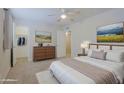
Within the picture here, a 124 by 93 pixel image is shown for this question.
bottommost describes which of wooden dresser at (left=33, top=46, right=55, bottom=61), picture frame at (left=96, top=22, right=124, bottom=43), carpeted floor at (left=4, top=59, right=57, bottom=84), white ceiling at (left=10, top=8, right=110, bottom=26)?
carpeted floor at (left=4, top=59, right=57, bottom=84)

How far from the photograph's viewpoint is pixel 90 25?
17.4 feet

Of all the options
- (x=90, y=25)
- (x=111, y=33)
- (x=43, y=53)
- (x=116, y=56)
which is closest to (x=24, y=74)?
(x=43, y=53)

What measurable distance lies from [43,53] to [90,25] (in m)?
3.19

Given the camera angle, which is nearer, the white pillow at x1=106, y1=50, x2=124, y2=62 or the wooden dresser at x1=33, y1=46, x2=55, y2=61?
the white pillow at x1=106, y1=50, x2=124, y2=62

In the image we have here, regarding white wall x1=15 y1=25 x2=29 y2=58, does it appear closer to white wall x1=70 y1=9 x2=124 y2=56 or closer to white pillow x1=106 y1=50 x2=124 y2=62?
white wall x1=70 y1=9 x2=124 y2=56

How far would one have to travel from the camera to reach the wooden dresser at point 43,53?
6.49m

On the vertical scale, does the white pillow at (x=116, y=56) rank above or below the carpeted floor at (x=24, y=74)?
above

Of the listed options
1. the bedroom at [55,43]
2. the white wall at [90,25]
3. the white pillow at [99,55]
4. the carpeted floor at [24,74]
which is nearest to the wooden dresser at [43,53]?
the bedroom at [55,43]

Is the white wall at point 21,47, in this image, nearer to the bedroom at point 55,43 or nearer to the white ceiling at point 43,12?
the bedroom at point 55,43

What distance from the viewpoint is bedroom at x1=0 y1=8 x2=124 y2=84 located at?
3286 mm

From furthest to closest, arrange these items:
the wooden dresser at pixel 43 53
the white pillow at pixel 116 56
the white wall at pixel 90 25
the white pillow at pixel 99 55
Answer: the wooden dresser at pixel 43 53 < the white wall at pixel 90 25 < the white pillow at pixel 99 55 < the white pillow at pixel 116 56

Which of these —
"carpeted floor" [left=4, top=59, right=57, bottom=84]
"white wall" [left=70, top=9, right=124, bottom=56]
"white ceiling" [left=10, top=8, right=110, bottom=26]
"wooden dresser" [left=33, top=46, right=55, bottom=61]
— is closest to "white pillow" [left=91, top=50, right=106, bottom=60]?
"white wall" [left=70, top=9, right=124, bottom=56]

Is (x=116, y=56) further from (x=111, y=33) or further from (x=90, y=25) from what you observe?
(x=90, y=25)
